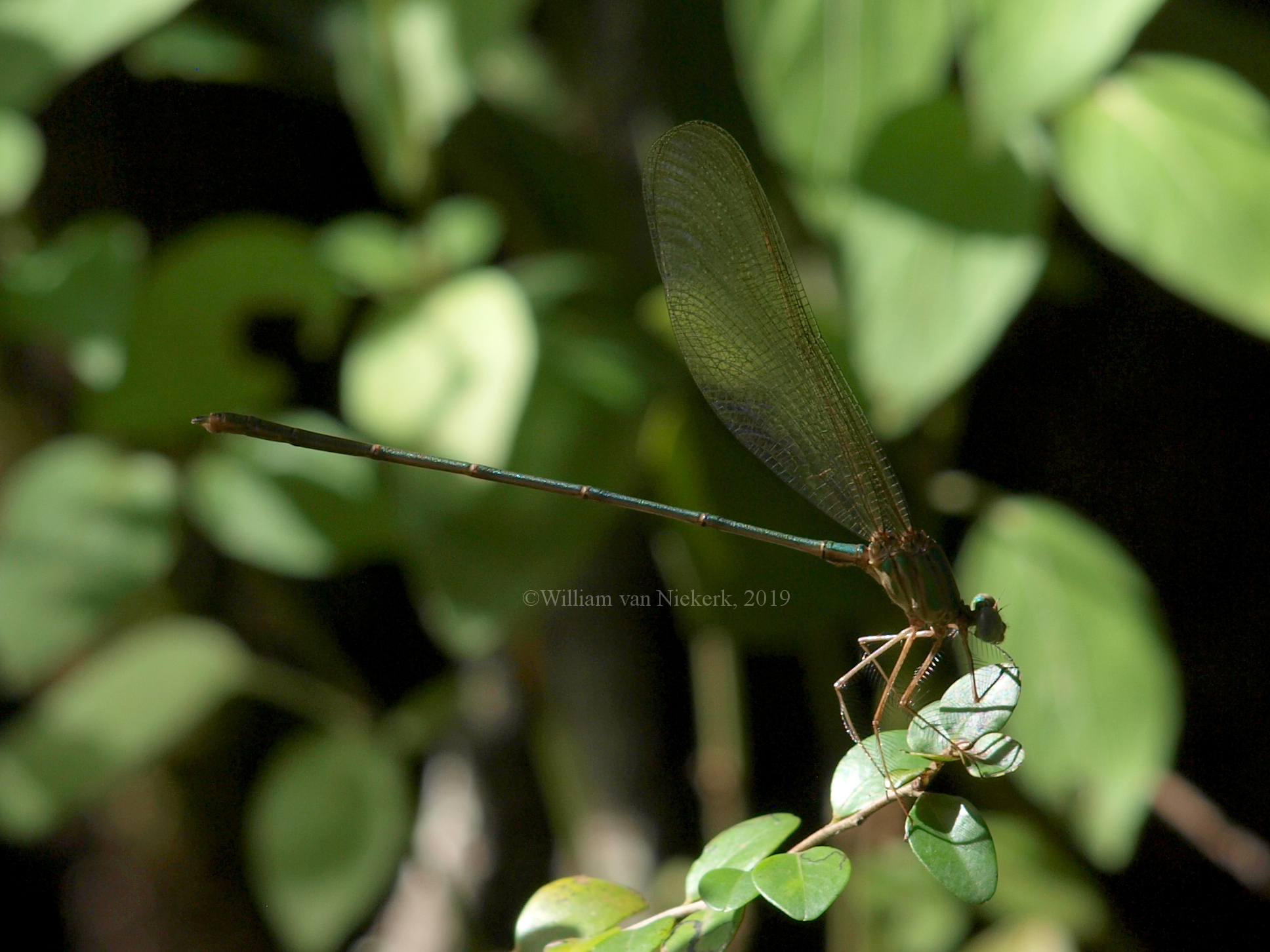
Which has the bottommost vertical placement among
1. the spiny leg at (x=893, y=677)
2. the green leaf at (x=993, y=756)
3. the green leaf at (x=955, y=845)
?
the spiny leg at (x=893, y=677)

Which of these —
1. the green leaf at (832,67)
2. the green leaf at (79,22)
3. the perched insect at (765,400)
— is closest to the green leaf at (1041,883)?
the perched insect at (765,400)

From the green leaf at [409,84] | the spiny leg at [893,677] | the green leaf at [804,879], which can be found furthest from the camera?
the green leaf at [409,84]

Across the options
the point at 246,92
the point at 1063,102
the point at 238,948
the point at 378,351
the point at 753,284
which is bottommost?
the point at 238,948

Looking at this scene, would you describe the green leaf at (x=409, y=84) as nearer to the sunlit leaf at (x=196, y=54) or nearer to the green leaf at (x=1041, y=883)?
the sunlit leaf at (x=196, y=54)

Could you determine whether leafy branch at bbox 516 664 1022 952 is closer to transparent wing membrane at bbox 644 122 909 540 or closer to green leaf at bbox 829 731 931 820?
green leaf at bbox 829 731 931 820

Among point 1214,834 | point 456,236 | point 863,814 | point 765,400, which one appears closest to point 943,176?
point 765,400

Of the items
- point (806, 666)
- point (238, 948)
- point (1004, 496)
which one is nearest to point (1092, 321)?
point (1004, 496)

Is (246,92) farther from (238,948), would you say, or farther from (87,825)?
(238,948)
